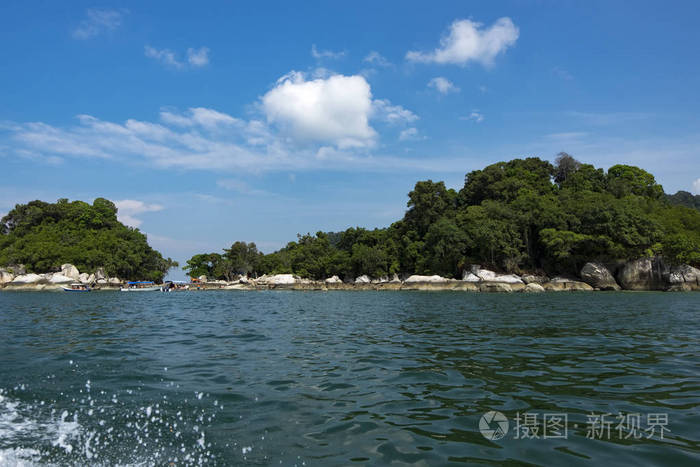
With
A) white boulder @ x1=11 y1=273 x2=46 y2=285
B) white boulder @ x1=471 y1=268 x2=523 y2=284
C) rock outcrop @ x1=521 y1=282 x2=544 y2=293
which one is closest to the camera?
rock outcrop @ x1=521 y1=282 x2=544 y2=293

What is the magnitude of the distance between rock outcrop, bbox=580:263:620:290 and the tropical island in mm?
133

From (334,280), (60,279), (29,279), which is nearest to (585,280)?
(334,280)

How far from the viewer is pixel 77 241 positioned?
88.9m

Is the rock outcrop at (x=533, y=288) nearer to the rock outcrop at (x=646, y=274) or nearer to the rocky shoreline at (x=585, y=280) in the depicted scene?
the rocky shoreline at (x=585, y=280)

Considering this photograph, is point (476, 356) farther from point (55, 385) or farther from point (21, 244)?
point (21, 244)

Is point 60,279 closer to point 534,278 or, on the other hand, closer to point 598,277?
point 534,278

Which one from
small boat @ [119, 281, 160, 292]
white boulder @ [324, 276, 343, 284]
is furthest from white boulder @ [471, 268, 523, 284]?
small boat @ [119, 281, 160, 292]

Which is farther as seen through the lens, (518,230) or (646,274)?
(518,230)

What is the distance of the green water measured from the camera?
154 inches

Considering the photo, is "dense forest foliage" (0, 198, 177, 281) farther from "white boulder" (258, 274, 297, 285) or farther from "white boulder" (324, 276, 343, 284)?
"white boulder" (324, 276, 343, 284)

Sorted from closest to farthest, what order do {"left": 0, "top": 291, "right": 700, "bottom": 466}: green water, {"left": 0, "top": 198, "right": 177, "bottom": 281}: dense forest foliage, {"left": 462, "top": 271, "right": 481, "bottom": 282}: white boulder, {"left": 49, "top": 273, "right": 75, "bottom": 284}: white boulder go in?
{"left": 0, "top": 291, "right": 700, "bottom": 466}: green water, {"left": 462, "top": 271, "right": 481, "bottom": 282}: white boulder, {"left": 49, "top": 273, "right": 75, "bottom": 284}: white boulder, {"left": 0, "top": 198, "right": 177, "bottom": 281}: dense forest foliage

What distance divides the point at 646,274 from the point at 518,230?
16978 mm

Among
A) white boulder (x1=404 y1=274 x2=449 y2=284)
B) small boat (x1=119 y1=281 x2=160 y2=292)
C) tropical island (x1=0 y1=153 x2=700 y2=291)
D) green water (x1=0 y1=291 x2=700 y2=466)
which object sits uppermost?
tropical island (x1=0 y1=153 x2=700 y2=291)

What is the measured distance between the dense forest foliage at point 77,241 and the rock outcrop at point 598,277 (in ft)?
280
